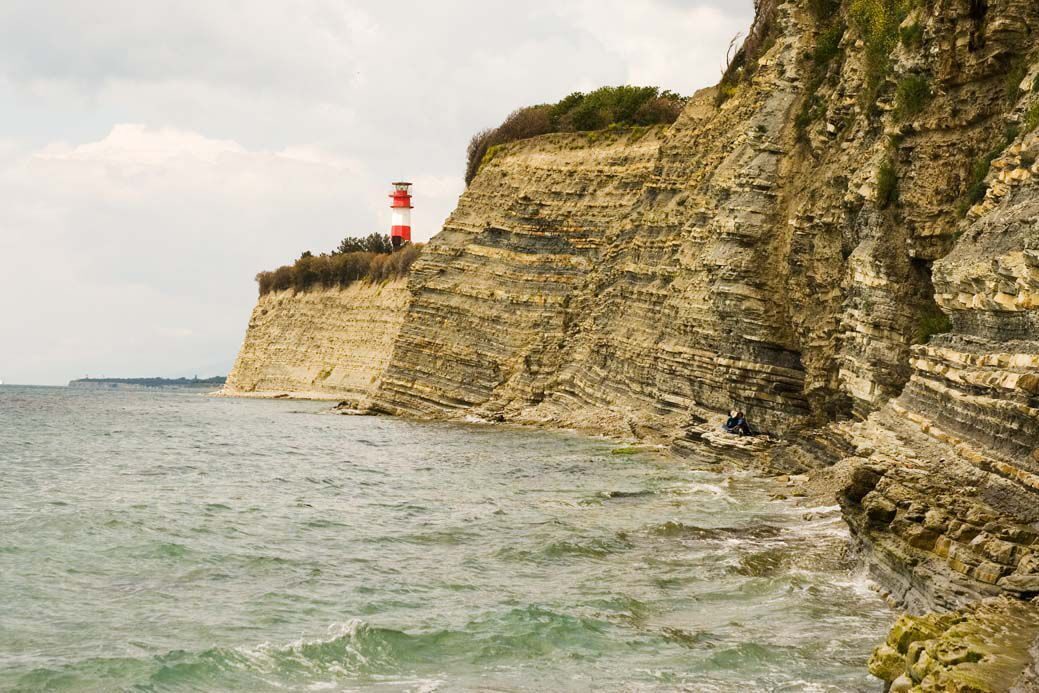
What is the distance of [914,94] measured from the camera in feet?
63.7

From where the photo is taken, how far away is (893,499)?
478 inches

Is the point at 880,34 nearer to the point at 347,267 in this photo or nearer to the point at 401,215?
the point at 347,267

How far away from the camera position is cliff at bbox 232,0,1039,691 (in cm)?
1134

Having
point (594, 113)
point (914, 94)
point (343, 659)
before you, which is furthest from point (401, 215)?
point (343, 659)

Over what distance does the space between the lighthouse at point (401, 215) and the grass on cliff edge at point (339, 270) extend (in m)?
4.20

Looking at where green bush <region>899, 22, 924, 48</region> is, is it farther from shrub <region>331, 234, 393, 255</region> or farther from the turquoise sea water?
shrub <region>331, 234, 393, 255</region>

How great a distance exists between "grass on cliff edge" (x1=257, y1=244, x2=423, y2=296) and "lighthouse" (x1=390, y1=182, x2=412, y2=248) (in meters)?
4.20

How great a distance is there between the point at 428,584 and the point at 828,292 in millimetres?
12615

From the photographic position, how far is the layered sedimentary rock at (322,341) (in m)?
65.2

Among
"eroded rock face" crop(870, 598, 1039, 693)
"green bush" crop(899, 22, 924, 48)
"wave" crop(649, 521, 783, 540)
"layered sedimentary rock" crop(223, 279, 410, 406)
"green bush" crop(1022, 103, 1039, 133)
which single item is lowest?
"wave" crop(649, 521, 783, 540)

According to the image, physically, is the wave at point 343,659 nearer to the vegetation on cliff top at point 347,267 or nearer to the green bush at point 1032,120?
the green bush at point 1032,120

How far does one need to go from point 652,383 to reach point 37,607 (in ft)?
77.0

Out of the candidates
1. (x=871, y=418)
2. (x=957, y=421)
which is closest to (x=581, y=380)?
(x=871, y=418)

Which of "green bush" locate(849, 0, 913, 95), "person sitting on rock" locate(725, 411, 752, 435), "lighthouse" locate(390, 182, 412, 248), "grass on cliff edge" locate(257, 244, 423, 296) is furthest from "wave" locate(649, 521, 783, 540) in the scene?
"lighthouse" locate(390, 182, 412, 248)
